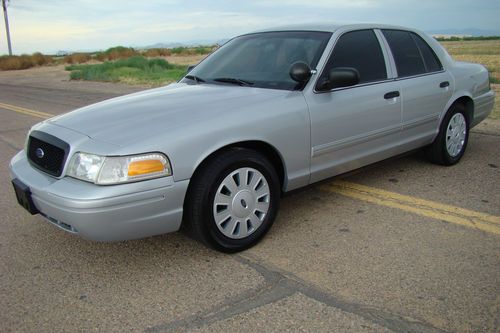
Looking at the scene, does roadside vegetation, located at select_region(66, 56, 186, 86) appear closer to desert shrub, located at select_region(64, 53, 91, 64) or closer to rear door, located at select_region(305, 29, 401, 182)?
rear door, located at select_region(305, 29, 401, 182)

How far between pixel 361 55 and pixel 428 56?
1.09 metres

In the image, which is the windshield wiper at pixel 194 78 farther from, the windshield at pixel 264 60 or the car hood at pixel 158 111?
the car hood at pixel 158 111

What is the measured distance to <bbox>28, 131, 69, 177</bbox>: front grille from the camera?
3189 mm

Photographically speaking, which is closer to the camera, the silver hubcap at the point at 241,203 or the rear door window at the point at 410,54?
the silver hubcap at the point at 241,203

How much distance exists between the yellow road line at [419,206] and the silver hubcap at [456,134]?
1.13m

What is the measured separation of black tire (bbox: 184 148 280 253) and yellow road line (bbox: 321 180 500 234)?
1.27 m

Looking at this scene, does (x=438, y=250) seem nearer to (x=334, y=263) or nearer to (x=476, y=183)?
(x=334, y=263)

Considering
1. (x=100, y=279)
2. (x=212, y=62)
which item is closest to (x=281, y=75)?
(x=212, y=62)

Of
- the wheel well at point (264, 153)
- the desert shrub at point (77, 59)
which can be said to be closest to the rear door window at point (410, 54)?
the wheel well at point (264, 153)

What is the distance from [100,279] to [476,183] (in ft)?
11.4

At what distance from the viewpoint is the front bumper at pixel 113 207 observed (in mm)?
2865

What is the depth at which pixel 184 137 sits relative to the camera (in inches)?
121

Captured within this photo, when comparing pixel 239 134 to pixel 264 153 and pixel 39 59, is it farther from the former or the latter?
pixel 39 59

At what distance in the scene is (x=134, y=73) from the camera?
71.7 feet
